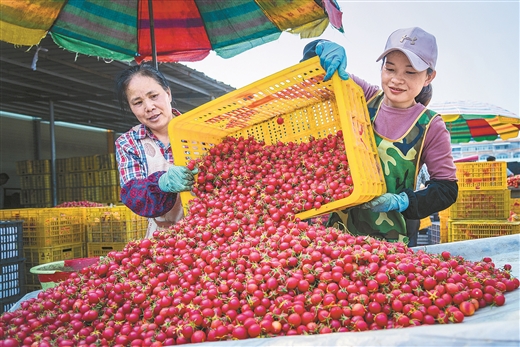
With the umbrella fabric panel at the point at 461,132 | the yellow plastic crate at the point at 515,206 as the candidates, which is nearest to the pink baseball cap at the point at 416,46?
the yellow plastic crate at the point at 515,206

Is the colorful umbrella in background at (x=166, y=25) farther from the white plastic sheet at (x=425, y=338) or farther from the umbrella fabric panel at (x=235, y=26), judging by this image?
the white plastic sheet at (x=425, y=338)

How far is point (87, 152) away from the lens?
59.0 feet

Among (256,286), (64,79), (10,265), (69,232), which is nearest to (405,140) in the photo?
(256,286)

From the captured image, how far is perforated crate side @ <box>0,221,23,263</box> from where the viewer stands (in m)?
4.01

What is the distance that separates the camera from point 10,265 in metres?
4.02

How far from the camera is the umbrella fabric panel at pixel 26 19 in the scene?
3.25 meters

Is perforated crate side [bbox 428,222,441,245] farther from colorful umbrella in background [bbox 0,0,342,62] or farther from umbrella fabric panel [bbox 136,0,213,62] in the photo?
Answer: umbrella fabric panel [bbox 136,0,213,62]

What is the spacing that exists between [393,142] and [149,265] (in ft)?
5.73

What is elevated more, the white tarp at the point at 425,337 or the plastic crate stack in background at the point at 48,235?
the plastic crate stack in background at the point at 48,235

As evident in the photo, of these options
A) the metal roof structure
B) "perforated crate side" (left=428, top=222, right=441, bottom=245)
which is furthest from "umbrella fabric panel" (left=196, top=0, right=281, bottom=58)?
"perforated crate side" (left=428, top=222, right=441, bottom=245)

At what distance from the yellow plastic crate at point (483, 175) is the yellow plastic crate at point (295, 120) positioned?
4886mm

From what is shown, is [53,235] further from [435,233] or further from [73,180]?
[435,233]

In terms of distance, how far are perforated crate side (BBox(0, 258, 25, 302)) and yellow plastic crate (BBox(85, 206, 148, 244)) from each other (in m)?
1.61

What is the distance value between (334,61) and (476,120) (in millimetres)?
11538
